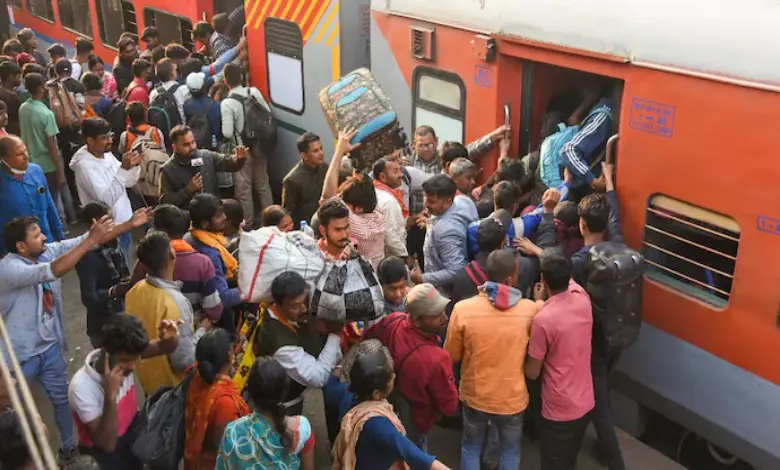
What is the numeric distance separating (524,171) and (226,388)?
2666 millimetres

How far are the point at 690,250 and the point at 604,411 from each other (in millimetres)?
949

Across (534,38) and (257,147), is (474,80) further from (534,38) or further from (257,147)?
(257,147)

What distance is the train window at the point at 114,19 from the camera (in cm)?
980

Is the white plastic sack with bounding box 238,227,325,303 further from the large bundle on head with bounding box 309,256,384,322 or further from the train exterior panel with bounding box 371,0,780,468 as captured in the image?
the train exterior panel with bounding box 371,0,780,468

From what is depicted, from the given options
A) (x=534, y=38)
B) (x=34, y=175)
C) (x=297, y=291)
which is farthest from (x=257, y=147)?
(x=297, y=291)

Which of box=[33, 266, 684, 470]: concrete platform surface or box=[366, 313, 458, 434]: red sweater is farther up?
box=[366, 313, 458, 434]: red sweater

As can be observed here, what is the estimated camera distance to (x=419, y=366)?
323 cm

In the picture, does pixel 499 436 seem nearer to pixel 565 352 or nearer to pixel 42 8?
pixel 565 352

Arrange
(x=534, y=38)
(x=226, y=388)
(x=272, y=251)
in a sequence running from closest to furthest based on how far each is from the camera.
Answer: (x=226, y=388) < (x=272, y=251) < (x=534, y=38)

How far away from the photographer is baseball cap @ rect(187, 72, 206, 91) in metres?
6.80

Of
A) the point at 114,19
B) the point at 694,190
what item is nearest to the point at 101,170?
the point at 694,190

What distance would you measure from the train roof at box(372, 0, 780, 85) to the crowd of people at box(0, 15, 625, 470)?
2.01 feet

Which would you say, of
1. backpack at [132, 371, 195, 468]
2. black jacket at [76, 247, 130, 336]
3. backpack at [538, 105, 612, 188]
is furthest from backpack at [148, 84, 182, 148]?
backpack at [132, 371, 195, 468]

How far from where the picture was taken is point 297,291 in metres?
3.22
